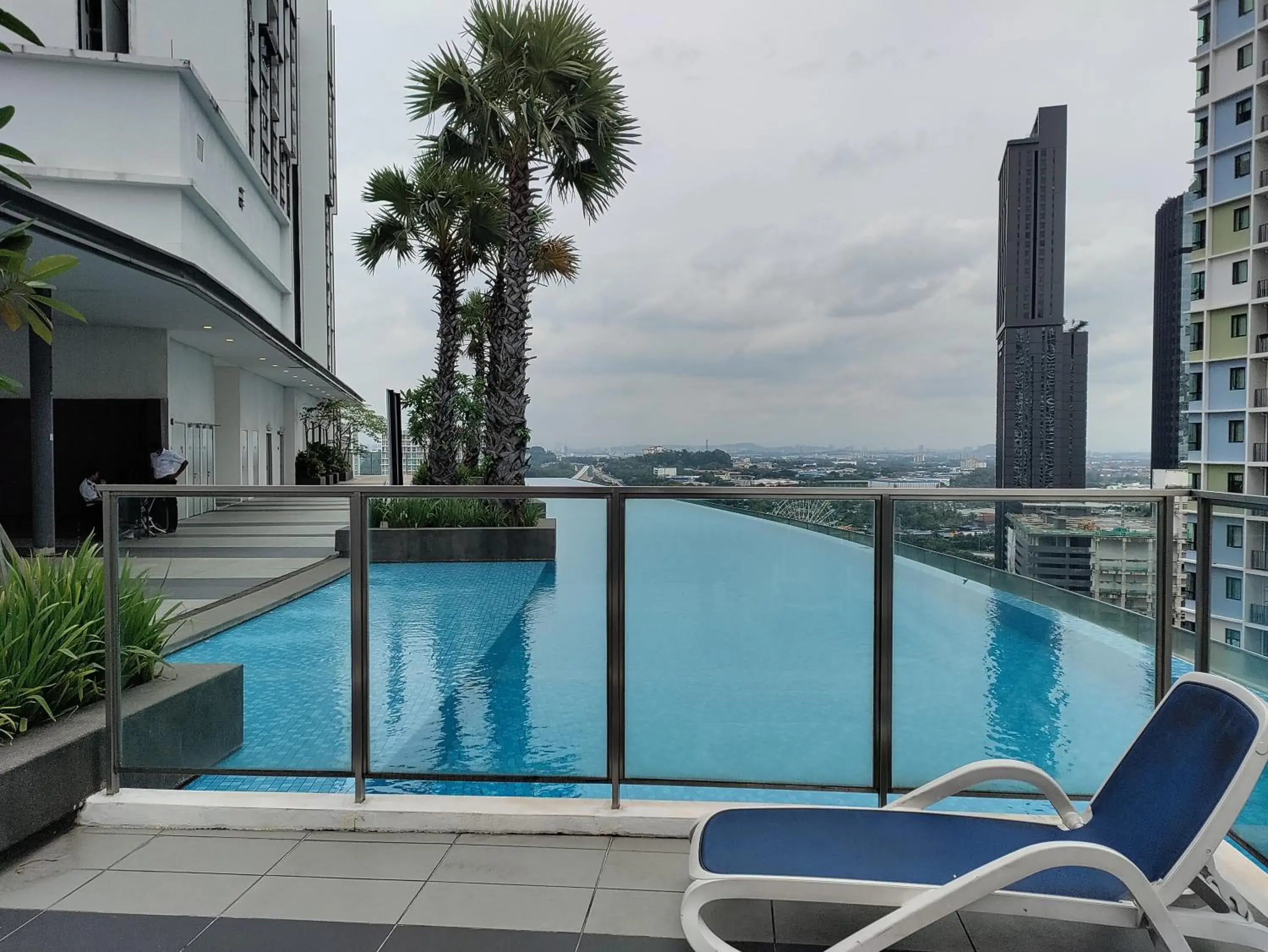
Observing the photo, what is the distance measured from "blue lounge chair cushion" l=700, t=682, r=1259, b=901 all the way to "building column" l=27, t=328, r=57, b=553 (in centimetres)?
1111

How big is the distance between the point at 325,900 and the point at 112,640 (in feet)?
4.69

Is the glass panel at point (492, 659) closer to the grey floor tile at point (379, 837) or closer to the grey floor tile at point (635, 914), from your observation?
the grey floor tile at point (379, 837)

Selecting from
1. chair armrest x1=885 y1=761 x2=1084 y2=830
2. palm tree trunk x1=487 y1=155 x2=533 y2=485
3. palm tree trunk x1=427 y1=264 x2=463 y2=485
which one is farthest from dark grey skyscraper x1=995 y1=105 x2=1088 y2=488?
chair armrest x1=885 y1=761 x2=1084 y2=830

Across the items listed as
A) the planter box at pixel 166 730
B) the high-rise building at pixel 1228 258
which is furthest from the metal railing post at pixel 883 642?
the high-rise building at pixel 1228 258

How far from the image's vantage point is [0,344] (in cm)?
1223

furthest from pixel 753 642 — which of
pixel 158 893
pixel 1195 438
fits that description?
pixel 1195 438

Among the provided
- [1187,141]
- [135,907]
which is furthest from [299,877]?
[1187,141]

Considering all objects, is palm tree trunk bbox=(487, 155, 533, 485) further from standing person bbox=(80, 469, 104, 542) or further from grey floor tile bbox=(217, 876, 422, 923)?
grey floor tile bbox=(217, 876, 422, 923)

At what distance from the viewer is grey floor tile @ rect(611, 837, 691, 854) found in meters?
2.77

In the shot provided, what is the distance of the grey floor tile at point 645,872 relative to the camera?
254 centimetres

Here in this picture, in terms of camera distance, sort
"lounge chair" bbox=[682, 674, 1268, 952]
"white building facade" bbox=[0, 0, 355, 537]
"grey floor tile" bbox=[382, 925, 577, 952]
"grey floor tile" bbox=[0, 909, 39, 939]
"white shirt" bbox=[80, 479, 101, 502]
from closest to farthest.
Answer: "lounge chair" bbox=[682, 674, 1268, 952] → "grey floor tile" bbox=[382, 925, 577, 952] → "grey floor tile" bbox=[0, 909, 39, 939] → "white building facade" bbox=[0, 0, 355, 537] → "white shirt" bbox=[80, 479, 101, 502]

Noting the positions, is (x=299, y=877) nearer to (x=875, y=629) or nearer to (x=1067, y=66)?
(x=875, y=629)

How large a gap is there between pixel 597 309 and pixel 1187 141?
5963cm

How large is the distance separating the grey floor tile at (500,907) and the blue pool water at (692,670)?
21.5 inches
